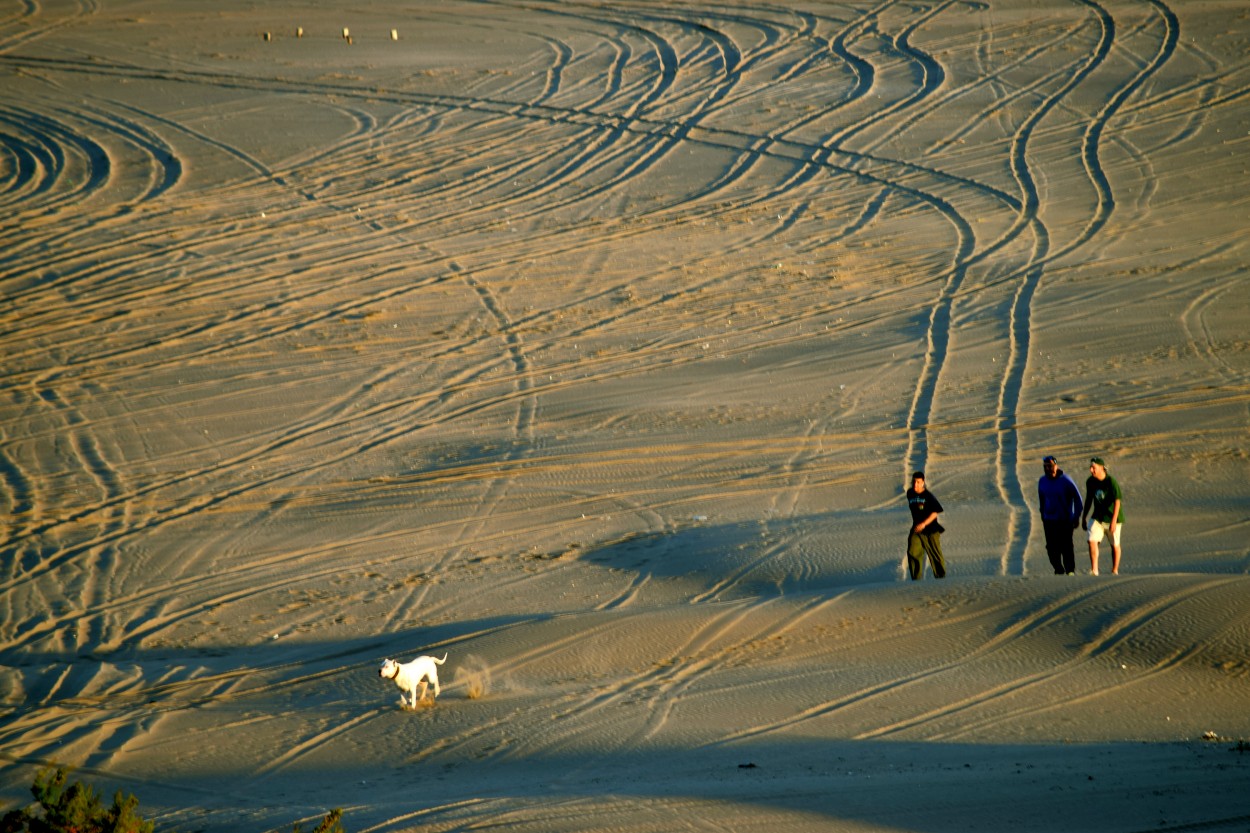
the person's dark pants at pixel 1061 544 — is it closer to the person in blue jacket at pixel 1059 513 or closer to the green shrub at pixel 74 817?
the person in blue jacket at pixel 1059 513

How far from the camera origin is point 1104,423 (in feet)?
49.0

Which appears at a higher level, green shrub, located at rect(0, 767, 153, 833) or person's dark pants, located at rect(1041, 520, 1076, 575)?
person's dark pants, located at rect(1041, 520, 1076, 575)

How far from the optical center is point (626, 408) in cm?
1620

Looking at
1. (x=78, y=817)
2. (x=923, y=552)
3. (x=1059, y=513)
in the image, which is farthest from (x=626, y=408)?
(x=78, y=817)

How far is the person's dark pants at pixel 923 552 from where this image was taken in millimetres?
11148

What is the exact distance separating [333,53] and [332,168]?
24.6 ft

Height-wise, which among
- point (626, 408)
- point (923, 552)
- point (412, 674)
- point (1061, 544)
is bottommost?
point (412, 674)

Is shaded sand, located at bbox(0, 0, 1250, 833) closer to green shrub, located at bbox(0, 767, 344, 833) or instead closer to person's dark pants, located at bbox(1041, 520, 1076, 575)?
person's dark pants, located at bbox(1041, 520, 1076, 575)

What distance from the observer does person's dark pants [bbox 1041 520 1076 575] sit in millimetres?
11172

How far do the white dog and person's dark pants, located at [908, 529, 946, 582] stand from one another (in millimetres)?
4158

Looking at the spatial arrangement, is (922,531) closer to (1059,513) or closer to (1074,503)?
(1059,513)

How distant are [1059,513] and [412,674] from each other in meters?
5.57

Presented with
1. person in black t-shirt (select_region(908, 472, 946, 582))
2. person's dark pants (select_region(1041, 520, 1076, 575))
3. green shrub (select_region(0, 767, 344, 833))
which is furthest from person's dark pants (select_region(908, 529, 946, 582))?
green shrub (select_region(0, 767, 344, 833))

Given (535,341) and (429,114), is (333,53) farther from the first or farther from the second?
(535,341)
